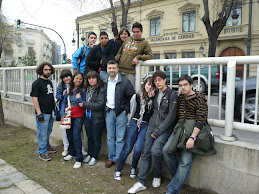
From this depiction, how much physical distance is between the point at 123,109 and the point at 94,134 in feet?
2.59

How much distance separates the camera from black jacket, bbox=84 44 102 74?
442cm

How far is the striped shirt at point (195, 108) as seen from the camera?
9.56 ft

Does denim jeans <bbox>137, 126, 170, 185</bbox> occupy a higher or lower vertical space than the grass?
higher

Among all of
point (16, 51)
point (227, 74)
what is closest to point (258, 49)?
point (227, 74)

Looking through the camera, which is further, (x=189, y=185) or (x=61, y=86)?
(x=61, y=86)

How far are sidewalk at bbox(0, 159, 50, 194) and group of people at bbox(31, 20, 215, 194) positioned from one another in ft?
2.42

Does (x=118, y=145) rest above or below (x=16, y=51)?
below

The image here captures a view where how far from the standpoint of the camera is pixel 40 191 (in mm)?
3172

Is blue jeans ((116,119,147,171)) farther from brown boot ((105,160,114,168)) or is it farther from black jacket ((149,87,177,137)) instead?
brown boot ((105,160,114,168))

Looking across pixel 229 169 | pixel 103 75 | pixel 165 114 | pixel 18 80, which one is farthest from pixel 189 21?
pixel 229 169

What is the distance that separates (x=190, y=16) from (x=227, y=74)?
826 inches

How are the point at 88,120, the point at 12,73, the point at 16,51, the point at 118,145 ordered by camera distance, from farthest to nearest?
the point at 16,51
the point at 12,73
the point at 88,120
the point at 118,145

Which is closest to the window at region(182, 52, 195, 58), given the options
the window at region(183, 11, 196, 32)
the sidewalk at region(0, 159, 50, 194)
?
the window at region(183, 11, 196, 32)

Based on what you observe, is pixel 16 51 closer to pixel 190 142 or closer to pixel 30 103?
pixel 30 103
